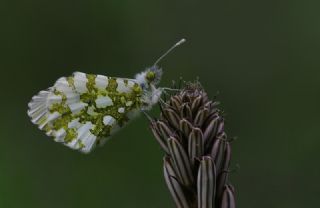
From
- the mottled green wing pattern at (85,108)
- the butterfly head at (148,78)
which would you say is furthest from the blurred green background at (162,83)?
the butterfly head at (148,78)

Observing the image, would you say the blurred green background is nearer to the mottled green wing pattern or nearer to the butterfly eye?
the mottled green wing pattern

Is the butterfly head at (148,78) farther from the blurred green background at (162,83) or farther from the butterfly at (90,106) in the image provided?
the blurred green background at (162,83)

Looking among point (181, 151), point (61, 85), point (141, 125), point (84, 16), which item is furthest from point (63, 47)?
point (181, 151)

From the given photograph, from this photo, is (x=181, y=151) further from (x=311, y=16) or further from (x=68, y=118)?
(x=311, y=16)

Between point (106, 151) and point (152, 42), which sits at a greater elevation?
point (152, 42)

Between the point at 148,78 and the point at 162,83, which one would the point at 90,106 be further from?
the point at 162,83

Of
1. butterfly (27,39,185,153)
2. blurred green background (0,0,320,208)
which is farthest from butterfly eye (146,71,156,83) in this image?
blurred green background (0,0,320,208)

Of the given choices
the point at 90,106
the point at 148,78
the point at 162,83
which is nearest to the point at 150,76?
the point at 148,78

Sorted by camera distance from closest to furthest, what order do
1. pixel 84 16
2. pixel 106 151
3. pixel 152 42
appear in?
pixel 106 151, pixel 152 42, pixel 84 16
